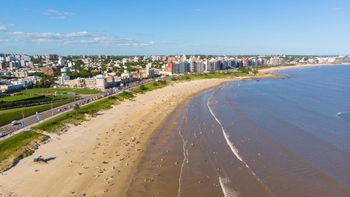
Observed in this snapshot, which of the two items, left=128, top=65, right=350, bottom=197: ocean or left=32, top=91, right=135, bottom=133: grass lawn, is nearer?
left=128, top=65, right=350, bottom=197: ocean

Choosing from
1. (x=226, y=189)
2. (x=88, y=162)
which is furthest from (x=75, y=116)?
(x=226, y=189)

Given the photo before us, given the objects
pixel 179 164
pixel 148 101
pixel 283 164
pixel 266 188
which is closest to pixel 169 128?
pixel 179 164

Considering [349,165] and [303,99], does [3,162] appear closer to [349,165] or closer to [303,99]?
[349,165]

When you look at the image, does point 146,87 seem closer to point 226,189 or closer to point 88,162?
point 88,162

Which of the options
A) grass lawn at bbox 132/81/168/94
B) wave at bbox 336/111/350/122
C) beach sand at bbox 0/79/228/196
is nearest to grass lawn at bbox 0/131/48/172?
beach sand at bbox 0/79/228/196

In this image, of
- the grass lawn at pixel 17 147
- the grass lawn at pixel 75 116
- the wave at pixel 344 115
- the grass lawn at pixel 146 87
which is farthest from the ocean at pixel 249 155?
the grass lawn at pixel 146 87

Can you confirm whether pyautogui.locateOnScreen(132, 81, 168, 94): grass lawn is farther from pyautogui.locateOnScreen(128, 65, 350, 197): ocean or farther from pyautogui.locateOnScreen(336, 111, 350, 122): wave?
pyautogui.locateOnScreen(336, 111, 350, 122): wave
